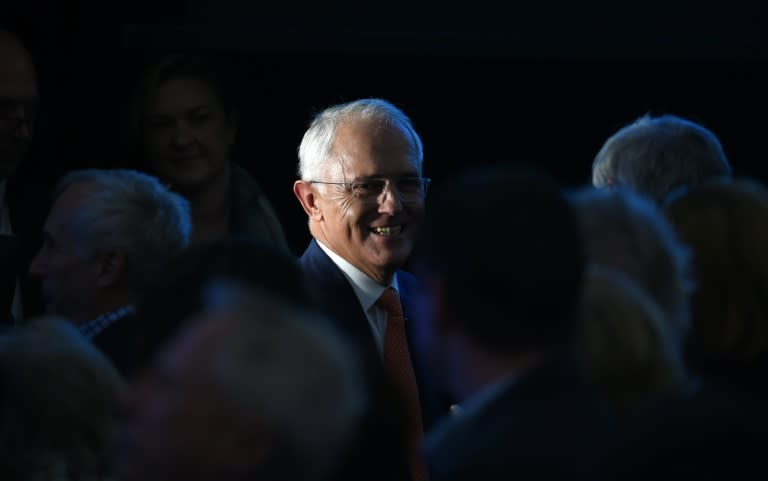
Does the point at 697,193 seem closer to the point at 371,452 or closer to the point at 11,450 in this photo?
the point at 371,452

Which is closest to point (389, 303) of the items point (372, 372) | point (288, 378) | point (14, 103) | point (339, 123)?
point (339, 123)

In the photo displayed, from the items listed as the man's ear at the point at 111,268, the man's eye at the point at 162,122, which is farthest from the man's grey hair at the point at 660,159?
the man's eye at the point at 162,122

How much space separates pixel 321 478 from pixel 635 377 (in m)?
0.63

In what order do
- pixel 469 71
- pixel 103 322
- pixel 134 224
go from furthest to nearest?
pixel 469 71 → pixel 134 224 → pixel 103 322

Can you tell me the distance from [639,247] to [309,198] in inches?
74.1

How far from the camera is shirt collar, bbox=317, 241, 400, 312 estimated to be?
3763 mm

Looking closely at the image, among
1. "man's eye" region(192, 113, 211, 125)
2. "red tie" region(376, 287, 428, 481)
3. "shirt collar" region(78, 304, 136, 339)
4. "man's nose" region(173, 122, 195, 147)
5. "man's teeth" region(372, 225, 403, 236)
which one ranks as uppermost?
"man's eye" region(192, 113, 211, 125)

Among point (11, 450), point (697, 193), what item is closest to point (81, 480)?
point (11, 450)

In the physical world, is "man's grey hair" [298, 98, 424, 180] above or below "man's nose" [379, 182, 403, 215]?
above

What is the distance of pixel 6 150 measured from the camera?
3.81 m

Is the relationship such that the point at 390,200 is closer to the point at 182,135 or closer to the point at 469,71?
the point at 182,135

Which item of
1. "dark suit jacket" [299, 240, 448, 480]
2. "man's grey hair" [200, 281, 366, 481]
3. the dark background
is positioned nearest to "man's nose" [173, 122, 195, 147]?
the dark background

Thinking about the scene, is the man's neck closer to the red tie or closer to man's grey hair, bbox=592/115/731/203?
the red tie

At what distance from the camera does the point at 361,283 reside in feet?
12.5
